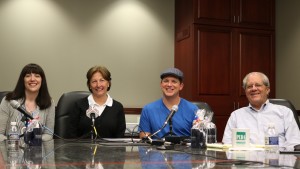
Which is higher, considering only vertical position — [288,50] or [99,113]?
[288,50]

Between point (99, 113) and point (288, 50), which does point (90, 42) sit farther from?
point (288, 50)

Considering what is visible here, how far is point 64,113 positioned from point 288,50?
11.1 ft

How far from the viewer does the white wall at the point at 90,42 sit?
5070mm

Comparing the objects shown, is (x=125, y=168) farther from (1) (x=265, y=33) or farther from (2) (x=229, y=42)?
(1) (x=265, y=33)

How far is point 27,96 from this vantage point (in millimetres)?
3320

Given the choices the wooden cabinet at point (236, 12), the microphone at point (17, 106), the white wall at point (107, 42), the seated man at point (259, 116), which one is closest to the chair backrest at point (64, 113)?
the microphone at point (17, 106)

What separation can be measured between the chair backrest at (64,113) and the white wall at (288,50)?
10.1 ft

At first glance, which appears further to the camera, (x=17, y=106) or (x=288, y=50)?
(x=288, y=50)

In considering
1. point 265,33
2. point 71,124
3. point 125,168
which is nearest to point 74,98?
point 71,124

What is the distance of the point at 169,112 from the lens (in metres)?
3.12

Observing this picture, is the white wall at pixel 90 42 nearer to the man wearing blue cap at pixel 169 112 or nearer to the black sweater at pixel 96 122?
the black sweater at pixel 96 122

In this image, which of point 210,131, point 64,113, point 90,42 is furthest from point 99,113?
point 90,42

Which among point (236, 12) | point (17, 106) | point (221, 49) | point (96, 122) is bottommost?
point (96, 122)

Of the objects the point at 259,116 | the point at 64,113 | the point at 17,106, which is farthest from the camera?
the point at 64,113
